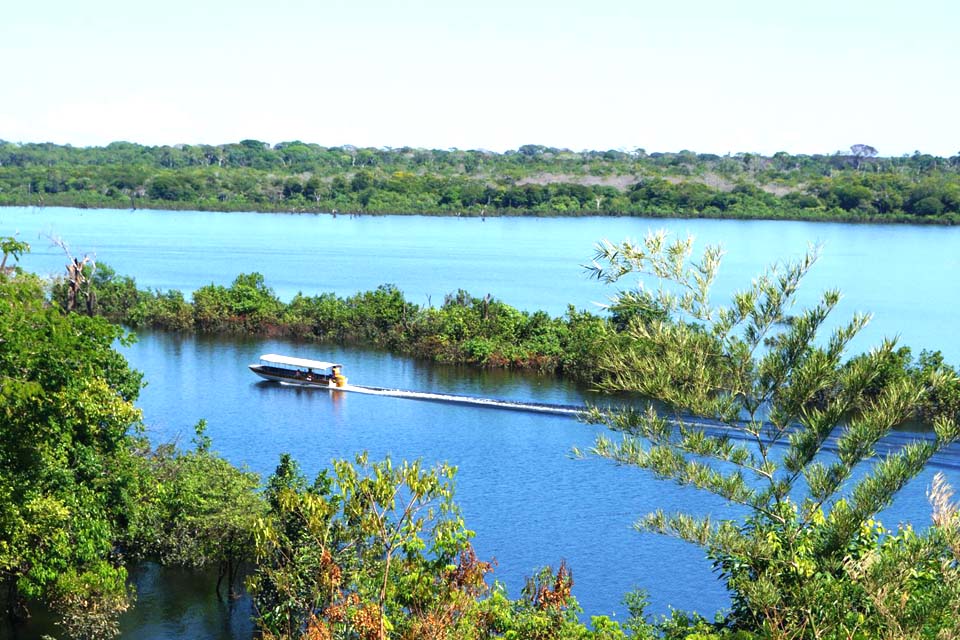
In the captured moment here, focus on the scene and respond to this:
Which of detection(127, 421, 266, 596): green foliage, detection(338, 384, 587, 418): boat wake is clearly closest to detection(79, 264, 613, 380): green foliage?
detection(338, 384, 587, 418): boat wake

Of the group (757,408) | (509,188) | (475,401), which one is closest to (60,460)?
(757,408)

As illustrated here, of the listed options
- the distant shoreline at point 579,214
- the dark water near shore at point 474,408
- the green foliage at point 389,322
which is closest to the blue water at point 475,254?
the dark water near shore at point 474,408

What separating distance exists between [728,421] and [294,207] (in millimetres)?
102811

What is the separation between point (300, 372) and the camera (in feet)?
114

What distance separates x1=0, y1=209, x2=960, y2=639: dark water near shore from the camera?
2006 centimetres

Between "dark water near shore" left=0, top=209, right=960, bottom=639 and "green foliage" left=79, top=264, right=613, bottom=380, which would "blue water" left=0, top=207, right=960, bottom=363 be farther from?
"green foliage" left=79, top=264, right=613, bottom=380

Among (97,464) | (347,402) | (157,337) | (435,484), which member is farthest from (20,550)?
(157,337)

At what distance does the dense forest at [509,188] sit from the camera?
10519cm

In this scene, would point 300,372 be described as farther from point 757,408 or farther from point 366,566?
point 757,408

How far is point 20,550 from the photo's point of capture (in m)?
14.9

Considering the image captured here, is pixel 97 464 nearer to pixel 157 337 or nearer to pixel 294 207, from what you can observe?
pixel 157 337

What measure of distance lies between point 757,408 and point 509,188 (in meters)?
103

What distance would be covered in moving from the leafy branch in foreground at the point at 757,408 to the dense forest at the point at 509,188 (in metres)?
93.0

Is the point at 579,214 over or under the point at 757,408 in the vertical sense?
under
